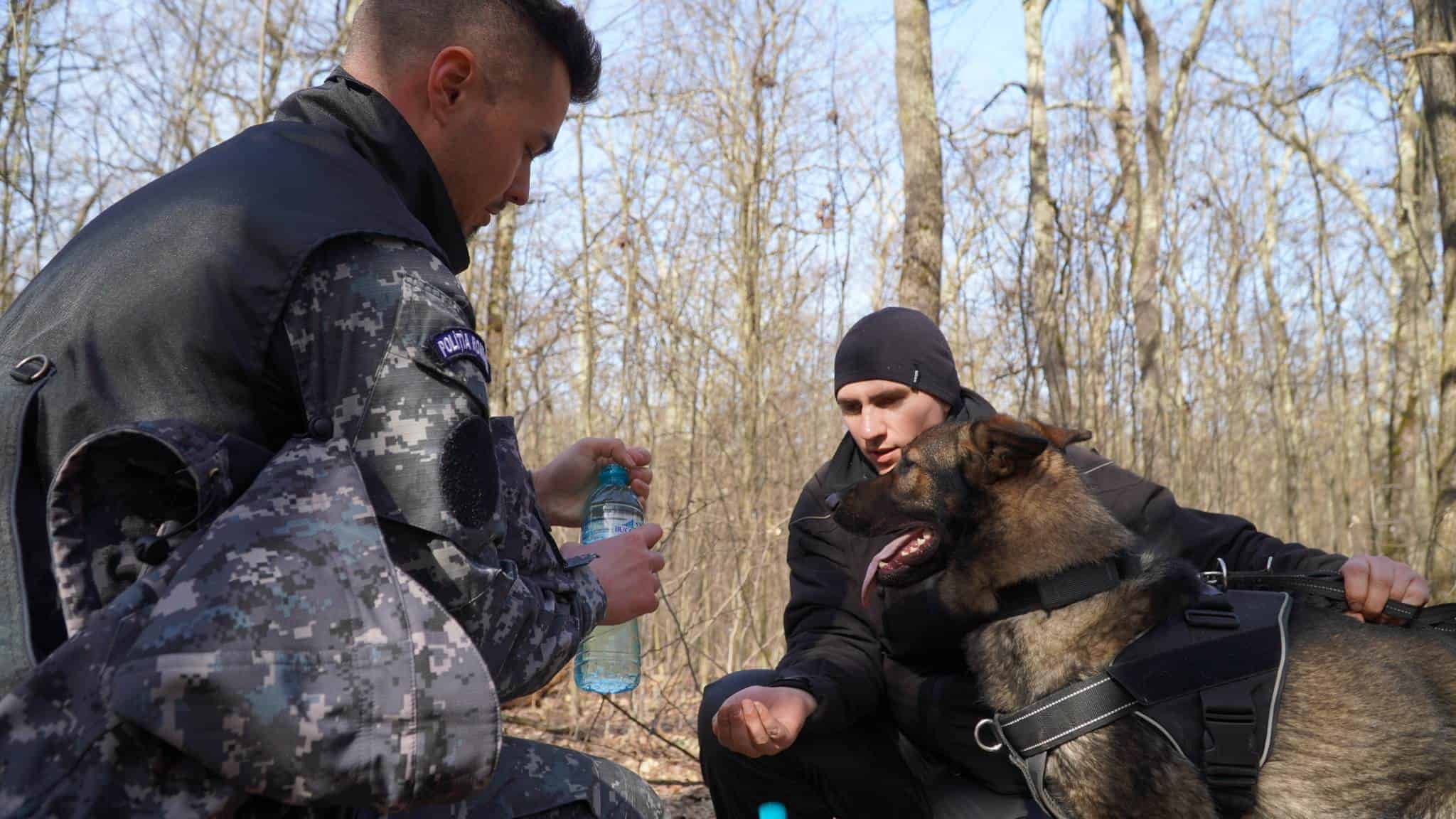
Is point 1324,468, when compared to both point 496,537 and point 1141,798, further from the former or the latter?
point 496,537

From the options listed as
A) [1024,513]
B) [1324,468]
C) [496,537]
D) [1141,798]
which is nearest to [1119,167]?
[1024,513]

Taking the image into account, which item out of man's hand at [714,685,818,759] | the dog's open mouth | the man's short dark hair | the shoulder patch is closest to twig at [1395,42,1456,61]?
the dog's open mouth

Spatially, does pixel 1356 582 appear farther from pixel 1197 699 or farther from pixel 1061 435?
pixel 1061 435

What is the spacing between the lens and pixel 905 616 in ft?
11.9

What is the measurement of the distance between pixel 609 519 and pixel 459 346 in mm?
1376

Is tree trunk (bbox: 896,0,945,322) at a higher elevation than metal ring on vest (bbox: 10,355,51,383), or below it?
higher

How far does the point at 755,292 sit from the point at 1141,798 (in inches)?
205

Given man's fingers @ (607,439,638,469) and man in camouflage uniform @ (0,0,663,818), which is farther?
man's fingers @ (607,439,638,469)

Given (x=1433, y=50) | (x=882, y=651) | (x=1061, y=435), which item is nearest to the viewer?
(x=1061, y=435)

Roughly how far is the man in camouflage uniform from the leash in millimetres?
A: 2283

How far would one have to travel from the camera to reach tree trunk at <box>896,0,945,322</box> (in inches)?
260

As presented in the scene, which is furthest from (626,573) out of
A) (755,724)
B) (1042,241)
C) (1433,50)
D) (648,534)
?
(1042,241)

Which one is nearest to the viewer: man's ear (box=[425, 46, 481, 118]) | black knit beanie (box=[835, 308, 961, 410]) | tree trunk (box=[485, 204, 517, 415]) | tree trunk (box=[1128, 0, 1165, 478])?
man's ear (box=[425, 46, 481, 118])

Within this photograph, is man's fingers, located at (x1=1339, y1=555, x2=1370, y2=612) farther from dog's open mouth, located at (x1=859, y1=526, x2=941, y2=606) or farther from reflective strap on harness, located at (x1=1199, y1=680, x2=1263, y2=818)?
dog's open mouth, located at (x1=859, y1=526, x2=941, y2=606)
